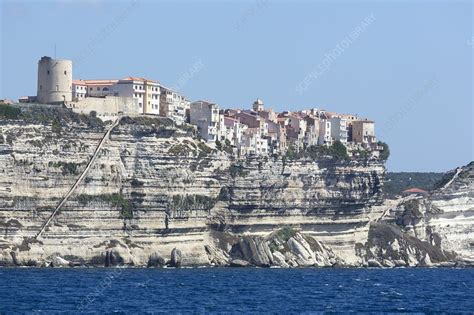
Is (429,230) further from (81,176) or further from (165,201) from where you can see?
(81,176)

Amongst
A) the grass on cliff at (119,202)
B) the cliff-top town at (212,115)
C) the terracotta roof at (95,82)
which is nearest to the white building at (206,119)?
the cliff-top town at (212,115)

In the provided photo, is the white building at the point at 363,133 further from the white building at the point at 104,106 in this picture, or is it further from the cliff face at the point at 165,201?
the white building at the point at 104,106

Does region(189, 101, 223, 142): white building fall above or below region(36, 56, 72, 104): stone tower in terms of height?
below

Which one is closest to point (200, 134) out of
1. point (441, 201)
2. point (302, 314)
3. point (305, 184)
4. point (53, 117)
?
point (305, 184)

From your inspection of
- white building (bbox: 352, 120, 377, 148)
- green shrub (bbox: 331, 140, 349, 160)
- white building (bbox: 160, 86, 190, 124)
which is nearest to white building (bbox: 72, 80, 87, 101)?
white building (bbox: 160, 86, 190, 124)

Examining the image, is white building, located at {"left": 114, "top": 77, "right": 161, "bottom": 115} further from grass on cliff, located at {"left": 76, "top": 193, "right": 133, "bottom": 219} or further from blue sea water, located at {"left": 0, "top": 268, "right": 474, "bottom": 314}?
blue sea water, located at {"left": 0, "top": 268, "right": 474, "bottom": 314}

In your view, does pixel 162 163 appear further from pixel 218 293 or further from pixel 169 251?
pixel 218 293

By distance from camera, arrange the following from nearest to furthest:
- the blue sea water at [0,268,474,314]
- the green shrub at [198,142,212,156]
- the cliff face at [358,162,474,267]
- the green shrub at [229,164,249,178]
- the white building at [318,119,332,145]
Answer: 1. the blue sea water at [0,268,474,314]
2. the green shrub at [198,142,212,156]
3. the green shrub at [229,164,249,178]
4. the cliff face at [358,162,474,267]
5. the white building at [318,119,332,145]
